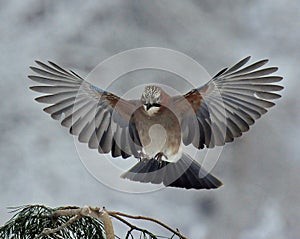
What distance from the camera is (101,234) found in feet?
2.19

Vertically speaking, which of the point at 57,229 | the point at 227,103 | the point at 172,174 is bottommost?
the point at 57,229

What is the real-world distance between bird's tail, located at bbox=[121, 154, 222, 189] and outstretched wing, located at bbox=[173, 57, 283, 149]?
54 millimetres

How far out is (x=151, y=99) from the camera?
0.79 m

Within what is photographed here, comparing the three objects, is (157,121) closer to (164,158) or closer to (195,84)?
(164,158)

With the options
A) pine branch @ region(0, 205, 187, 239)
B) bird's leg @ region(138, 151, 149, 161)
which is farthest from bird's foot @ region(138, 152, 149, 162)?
pine branch @ region(0, 205, 187, 239)

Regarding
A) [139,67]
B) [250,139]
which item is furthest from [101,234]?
[250,139]

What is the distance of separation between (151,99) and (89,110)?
147mm

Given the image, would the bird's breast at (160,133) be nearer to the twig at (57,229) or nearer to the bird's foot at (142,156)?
the bird's foot at (142,156)

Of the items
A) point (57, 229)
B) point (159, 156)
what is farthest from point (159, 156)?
point (57, 229)

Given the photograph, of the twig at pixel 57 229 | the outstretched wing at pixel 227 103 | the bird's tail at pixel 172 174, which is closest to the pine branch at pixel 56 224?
the twig at pixel 57 229

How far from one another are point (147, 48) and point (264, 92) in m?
0.23

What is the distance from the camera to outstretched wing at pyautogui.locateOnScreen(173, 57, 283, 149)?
87 centimetres

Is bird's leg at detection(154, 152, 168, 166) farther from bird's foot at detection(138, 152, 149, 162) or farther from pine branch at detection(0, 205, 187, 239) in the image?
pine branch at detection(0, 205, 187, 239)

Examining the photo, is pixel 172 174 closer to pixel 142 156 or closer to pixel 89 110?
pixel 142 156
